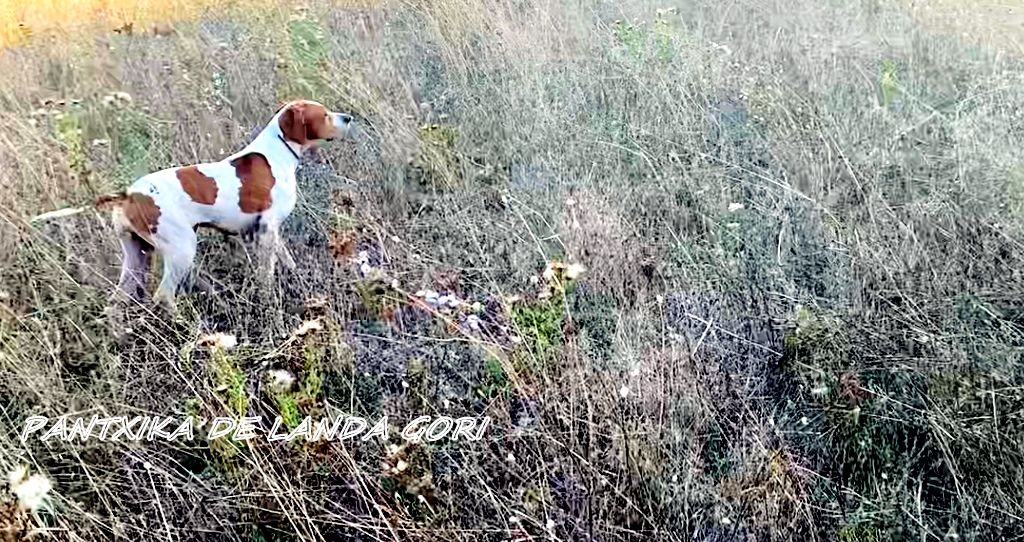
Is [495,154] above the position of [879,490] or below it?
above

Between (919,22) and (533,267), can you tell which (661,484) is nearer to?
(533,267)

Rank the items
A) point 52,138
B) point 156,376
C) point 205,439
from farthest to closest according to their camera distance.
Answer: point 52,138 < point 156,376 < point 205,439

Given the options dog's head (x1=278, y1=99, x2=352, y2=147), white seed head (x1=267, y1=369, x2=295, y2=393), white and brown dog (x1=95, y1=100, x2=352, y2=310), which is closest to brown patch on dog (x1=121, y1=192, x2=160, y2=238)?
white and brown dog (x1=95, y1=100, x2=352, y2=310)

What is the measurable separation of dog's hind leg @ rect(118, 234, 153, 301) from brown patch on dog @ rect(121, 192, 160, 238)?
64 mm

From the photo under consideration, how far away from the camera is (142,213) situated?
2.65 m

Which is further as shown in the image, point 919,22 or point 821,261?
point 919,22

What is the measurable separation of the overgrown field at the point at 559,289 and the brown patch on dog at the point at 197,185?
11.1 inches

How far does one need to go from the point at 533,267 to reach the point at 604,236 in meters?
0.27

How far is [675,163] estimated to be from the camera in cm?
344

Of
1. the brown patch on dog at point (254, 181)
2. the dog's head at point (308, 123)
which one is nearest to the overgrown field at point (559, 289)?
the brown patch on dog at point (254, 181)

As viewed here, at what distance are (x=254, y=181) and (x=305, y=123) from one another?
325 millimetres

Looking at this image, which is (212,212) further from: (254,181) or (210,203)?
(254,181)

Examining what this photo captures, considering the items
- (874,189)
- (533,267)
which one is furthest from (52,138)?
(874,189)

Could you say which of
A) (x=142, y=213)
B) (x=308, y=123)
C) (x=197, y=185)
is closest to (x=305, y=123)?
(x=308, y=123)
